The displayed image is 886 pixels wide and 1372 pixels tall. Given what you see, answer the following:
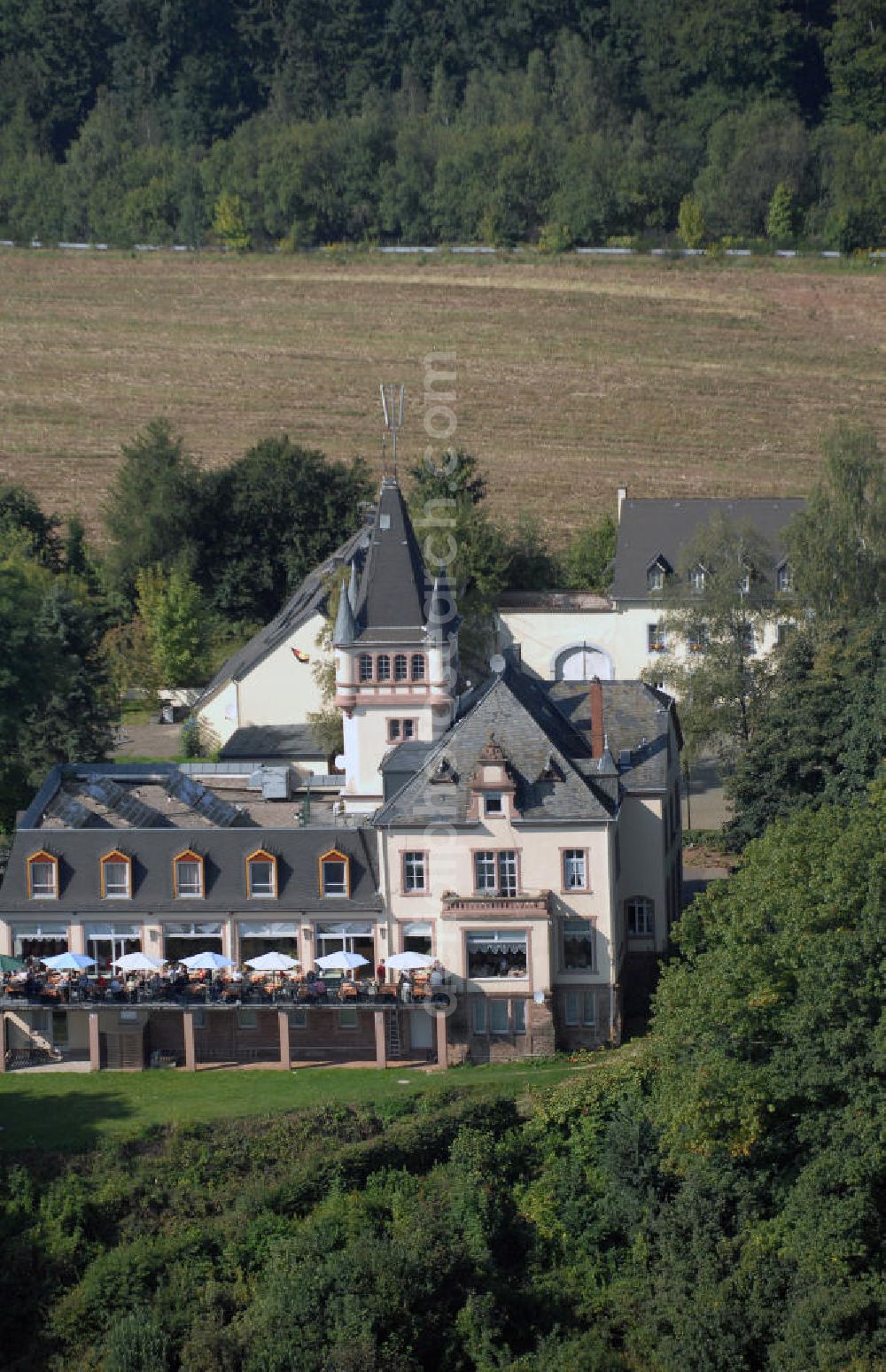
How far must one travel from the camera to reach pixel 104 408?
119 meters

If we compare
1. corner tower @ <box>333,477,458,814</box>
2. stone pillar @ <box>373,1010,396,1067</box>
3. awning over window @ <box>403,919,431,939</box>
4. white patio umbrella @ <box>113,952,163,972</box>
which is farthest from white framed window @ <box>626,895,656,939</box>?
white patio umbrella @ <box>113,952,163,972</box>

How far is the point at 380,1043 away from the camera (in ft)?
185

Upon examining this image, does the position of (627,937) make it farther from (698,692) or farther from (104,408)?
(104,408)

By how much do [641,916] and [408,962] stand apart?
680 centimetres

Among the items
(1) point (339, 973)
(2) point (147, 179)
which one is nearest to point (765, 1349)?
(1) point (339, 973)

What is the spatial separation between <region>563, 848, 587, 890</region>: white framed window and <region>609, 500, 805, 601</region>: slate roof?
1091 inches

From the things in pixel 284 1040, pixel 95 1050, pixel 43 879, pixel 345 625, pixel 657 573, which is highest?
pixel 657 573

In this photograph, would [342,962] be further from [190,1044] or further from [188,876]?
[188,876]

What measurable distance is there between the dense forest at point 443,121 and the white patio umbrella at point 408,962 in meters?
76.7

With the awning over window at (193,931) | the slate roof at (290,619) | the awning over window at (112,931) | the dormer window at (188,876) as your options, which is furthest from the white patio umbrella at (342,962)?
the slate roof at (290,619)

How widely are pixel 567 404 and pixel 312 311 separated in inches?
653

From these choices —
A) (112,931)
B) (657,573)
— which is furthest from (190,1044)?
(657,573)

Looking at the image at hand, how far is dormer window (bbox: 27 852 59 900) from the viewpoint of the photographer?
5831 cm

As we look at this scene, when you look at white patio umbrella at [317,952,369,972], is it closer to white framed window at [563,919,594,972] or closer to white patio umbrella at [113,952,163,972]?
white patio umbrella at [113,952,163,972]
